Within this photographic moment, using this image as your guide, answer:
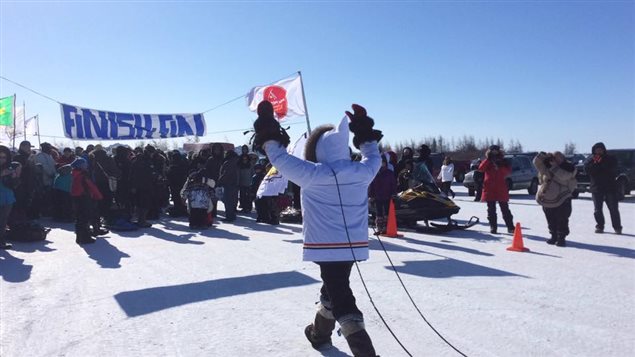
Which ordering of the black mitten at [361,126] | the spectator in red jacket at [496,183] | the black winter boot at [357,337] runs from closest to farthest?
the black winter boot at [357,337]
the black mitten at [361,126]
the spectator in red jacket at [496,183]

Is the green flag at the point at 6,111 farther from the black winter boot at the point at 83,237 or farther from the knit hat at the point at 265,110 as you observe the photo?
the knit hat at the point at 265,110

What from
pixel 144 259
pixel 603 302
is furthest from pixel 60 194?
pixel 603 302

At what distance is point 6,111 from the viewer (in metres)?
17.0

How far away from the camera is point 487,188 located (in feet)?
31.5

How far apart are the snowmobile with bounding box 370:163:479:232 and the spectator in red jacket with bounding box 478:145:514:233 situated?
631mm

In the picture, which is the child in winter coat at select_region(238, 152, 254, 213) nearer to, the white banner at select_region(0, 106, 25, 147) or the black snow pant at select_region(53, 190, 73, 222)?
the black snow pant at select_region(53, 190, 73, 222)

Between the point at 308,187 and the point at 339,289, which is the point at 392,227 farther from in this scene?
the point at 308,187

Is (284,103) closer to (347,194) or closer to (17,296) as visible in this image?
(17,296)

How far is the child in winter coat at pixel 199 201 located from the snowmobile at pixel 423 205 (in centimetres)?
375

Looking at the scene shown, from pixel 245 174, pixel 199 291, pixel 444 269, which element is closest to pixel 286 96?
pixel 245 174

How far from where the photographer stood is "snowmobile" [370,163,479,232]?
31.2 feet

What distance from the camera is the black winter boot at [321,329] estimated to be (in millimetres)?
3621

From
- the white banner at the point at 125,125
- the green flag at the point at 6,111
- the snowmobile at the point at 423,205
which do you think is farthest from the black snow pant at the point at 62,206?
the snowmobile at the point at 423,205

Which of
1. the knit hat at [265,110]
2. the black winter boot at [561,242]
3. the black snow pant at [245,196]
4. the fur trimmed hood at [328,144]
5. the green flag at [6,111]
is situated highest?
the green flag at [6,111]
